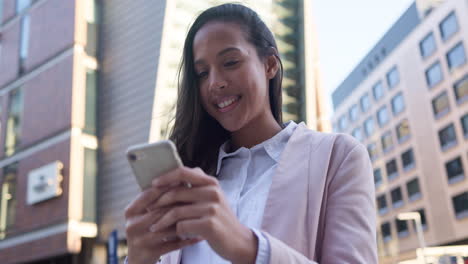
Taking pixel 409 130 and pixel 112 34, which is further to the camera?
pixel 409 130

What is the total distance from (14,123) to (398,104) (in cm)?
2907

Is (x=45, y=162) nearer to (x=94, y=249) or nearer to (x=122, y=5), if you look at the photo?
(x=94, y=249)

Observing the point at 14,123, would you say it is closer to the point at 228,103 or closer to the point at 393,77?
the point at 228,103

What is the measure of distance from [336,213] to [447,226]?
33.6 meters

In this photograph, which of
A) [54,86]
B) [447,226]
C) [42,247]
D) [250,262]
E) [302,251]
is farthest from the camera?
[447,226]

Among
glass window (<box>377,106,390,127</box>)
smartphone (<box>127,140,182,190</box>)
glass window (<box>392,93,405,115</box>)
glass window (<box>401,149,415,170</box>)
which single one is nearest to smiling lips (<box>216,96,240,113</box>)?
smartphone (<box>127,140,182,190</box>)

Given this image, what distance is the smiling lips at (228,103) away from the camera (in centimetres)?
148

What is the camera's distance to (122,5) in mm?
15656

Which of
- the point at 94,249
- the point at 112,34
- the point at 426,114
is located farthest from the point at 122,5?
the point at 426,114

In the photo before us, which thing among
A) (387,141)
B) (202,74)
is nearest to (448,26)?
(387,141)

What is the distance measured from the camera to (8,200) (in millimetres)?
15789

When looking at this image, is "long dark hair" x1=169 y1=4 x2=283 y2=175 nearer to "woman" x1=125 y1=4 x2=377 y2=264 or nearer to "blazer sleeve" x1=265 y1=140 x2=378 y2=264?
"woman" x1=125 y1=4 x2=377 y2=264

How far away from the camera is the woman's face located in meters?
1.45

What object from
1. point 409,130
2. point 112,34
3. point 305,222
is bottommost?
point 305,222
